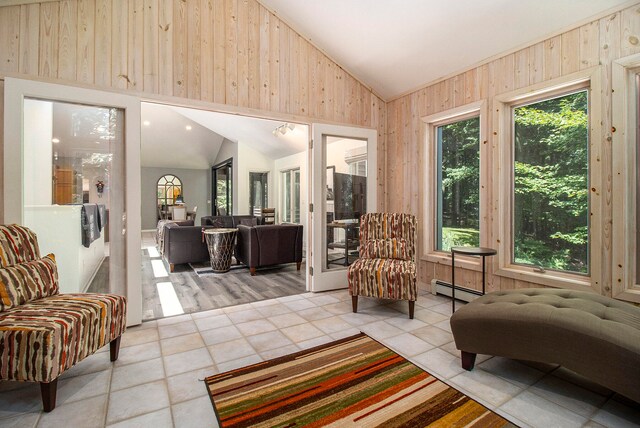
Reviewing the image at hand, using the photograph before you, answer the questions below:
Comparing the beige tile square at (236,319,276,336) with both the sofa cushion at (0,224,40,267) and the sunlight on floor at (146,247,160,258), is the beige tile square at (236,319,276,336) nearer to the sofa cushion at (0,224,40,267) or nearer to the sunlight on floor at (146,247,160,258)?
the sofa cushion at (0,224,40,267)

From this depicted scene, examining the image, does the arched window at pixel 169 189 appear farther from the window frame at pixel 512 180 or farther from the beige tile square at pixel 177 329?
the window frame at pixel 512 180

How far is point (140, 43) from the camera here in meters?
2.75

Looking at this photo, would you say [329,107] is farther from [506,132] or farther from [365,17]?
[506,132]

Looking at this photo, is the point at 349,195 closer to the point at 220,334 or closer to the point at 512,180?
the point at 512,180

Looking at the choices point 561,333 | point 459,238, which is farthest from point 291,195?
point 561,333

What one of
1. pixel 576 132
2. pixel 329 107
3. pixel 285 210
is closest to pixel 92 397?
pixel 329 107

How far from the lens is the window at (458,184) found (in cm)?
343

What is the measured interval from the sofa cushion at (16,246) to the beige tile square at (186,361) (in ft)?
3.74

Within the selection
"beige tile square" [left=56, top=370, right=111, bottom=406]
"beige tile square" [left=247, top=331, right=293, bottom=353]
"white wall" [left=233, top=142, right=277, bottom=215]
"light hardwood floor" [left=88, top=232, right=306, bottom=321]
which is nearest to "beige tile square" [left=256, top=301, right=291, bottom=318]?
"light hardwood floor" [left=88, top=232, right=306, bottom=321]

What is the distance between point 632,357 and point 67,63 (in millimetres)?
4173

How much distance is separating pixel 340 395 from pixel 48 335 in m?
1.58

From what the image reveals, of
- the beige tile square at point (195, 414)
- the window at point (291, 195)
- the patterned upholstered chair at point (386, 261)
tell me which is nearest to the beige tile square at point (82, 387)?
the beige tile square at point (195, 414)

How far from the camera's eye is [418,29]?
304cm

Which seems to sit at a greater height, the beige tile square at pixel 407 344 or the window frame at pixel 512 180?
the window frame at pixel 512 180
